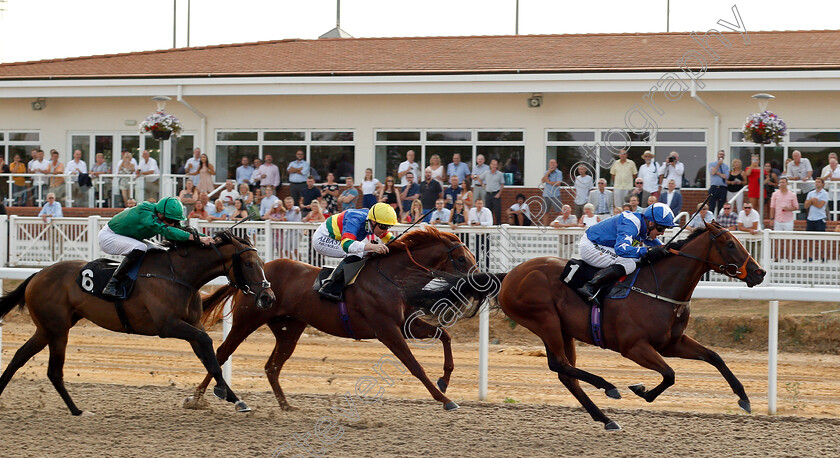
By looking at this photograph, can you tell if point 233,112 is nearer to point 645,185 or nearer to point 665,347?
point 645,185

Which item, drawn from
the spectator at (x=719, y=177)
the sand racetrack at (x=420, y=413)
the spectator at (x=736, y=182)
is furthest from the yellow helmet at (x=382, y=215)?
the spectator at (x=736, y=182)

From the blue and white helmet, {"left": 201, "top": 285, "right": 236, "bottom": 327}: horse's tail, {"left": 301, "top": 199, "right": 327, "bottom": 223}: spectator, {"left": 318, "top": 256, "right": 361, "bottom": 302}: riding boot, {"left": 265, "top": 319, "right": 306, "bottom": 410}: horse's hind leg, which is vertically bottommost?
{"left": 265, "top": 319, "right": 306, "bottom": 410}: horse's hind leg

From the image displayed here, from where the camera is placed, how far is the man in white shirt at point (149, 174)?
15590mm

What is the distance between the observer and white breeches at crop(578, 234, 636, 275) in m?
6.29

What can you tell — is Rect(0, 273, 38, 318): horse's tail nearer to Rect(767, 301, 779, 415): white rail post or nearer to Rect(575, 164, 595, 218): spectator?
Rect(767, 301, 779, 415): white rail post

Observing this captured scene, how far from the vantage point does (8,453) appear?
535cm

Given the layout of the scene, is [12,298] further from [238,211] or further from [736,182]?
[736,182]

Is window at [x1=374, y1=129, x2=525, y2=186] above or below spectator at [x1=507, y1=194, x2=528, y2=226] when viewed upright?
above

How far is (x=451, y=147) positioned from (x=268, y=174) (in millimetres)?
3097

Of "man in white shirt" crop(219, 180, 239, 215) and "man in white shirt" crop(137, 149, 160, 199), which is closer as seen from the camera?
"man in white shirt" crop(219, 180, 239, 215)

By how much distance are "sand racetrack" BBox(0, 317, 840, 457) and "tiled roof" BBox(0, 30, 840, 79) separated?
21.9ft

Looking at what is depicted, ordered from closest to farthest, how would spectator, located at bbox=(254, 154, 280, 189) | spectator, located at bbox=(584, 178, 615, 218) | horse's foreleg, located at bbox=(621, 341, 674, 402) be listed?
horse's foreleg, located at bbox=(621, 341, 674, 402) → spectator, located at bbox=(584, 178, 615, 218) → spectator, located at bbox=(254, 154, 280, 189)

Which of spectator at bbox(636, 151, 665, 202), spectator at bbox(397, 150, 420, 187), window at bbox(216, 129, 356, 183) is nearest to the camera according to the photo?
spectator at bbox(636, 151, 665, 202)

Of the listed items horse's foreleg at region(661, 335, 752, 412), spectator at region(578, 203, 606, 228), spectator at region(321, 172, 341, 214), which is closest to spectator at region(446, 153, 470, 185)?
spectator at region(321, 172, 341, 214)
